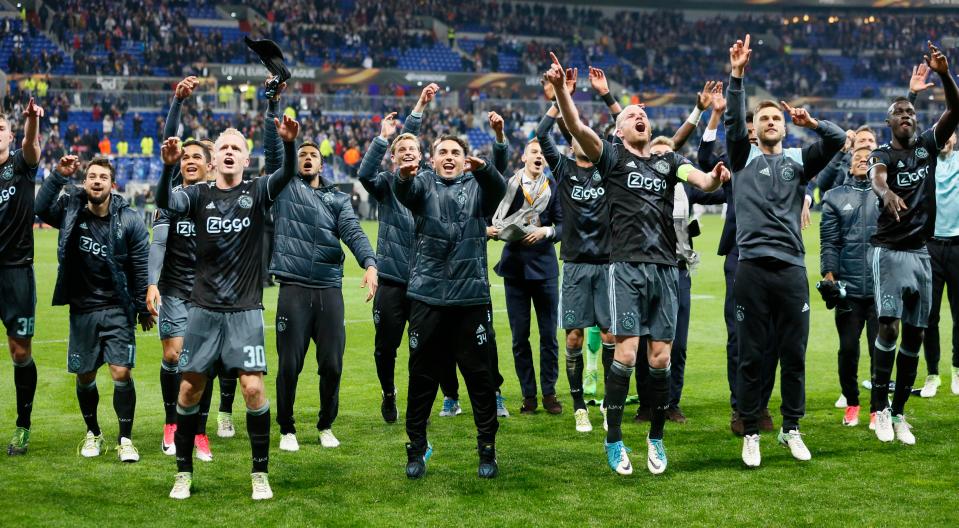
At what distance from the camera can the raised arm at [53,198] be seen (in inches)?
326

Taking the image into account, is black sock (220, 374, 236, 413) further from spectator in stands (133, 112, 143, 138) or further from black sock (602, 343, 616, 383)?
spectator in stands (133, 112, 143, 138)

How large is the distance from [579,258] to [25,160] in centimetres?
438

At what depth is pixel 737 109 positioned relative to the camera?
773 cm

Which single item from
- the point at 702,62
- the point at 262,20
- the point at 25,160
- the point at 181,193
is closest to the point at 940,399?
the point at 181,193

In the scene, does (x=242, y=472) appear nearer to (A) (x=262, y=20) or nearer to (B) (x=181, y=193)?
(B) (x=181, y=193)

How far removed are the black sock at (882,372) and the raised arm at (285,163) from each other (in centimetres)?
480

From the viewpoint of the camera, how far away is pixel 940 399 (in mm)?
10453

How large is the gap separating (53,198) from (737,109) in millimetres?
5046

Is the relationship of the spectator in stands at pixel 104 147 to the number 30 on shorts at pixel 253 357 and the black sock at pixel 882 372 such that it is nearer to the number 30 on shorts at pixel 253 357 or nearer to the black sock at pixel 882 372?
the number 30 on shorts at pixel 253 357

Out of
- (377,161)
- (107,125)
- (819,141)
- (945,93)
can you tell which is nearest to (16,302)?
(377,161)

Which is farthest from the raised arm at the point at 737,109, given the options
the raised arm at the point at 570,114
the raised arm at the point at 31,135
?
the raised arm at the point at 31,135

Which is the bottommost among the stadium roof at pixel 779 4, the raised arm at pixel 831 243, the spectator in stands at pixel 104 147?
the spectator in stands at pixel 104 147

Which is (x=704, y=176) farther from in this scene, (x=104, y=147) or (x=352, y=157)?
(x=104, y=147)

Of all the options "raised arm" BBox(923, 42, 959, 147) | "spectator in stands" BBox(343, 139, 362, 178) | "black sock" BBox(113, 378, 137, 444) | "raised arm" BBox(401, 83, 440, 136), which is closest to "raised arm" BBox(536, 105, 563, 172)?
"raised arm" BBox(401, 83, 440, 136)
